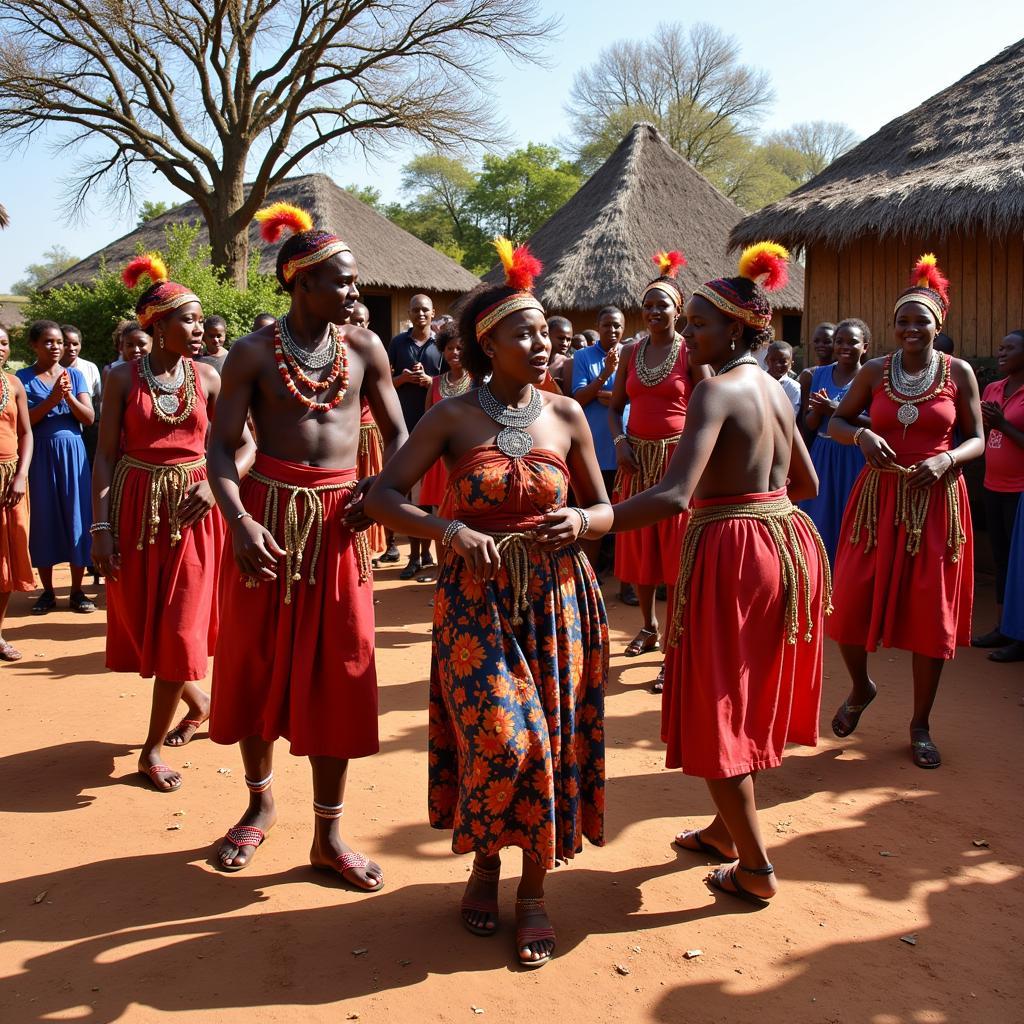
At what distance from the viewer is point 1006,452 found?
21.7 feet

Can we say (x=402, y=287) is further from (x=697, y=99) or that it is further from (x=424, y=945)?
(x=697, y=99)

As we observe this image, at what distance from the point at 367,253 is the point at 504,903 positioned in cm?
2109

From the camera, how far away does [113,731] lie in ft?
16.7

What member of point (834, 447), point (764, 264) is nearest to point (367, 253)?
point (834, 447)

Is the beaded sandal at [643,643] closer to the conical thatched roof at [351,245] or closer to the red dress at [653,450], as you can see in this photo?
the red dress at [653,450]

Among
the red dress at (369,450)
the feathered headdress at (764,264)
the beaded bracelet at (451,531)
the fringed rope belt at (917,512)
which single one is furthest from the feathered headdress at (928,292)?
the red dress at (369,450)

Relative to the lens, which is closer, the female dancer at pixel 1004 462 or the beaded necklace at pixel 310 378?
the beaded necklace at pixel 310 378

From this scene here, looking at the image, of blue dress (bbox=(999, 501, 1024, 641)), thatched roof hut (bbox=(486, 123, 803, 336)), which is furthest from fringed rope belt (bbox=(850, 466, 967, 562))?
thatched roof hut (bbox=(486, 123, 803, 336))

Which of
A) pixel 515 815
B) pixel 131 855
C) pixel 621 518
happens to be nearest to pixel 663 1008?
pixel 515 815

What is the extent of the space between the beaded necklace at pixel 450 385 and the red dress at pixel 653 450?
213 cm

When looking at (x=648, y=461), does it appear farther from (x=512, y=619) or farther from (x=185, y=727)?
(x=512, y=619)

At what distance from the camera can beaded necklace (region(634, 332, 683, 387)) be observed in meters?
5.88

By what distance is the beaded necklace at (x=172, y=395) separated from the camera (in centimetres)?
460

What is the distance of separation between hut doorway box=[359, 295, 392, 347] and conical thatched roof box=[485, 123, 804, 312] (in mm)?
3976
